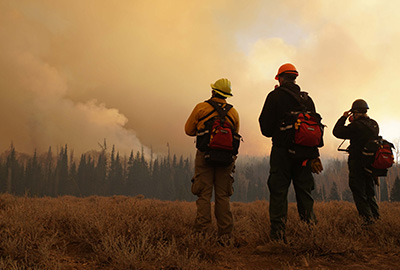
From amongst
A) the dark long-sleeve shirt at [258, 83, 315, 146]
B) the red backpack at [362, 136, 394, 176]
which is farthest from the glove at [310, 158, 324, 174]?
the red backpack at [362, 136, 394, 176]

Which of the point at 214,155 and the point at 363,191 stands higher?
the point at 214,155

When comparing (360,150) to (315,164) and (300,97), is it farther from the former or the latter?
(300,97)

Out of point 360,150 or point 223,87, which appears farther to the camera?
point 360,150

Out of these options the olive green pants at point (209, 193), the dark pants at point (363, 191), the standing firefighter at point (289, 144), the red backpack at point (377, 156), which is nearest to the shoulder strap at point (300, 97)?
the standing firefighter at point (289, 144)

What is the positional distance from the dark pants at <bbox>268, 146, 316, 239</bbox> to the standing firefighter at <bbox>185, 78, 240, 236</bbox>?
75cm

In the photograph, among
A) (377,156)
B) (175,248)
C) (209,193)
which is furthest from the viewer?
(377,156)

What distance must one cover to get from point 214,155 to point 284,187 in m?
1.12

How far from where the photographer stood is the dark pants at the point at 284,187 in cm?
398

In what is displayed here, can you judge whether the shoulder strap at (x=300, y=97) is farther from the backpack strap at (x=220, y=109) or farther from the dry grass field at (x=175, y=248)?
the dry grass field at (x=175, y=248)

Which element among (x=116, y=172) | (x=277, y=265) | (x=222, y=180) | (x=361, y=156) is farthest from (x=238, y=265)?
(x=116, y=172)

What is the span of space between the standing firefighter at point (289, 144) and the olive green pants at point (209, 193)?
0.79 metres

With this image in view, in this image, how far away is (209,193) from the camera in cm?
456

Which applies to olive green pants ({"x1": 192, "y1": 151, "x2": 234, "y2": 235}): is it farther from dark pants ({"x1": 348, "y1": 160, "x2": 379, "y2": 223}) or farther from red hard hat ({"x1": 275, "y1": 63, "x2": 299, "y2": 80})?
dark pants ({"x1": 348, "y1": 160, "x2": 379, "y2": 223})

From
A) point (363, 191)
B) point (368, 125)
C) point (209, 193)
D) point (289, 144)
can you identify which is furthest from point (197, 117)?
point (363, 191)
